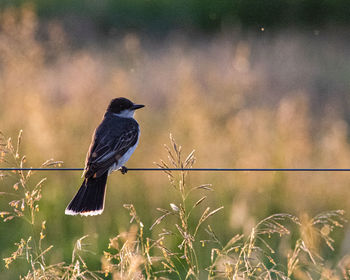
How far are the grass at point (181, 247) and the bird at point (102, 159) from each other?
300mm

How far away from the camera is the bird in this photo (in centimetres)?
491

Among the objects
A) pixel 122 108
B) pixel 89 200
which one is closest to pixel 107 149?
pixel 89 200

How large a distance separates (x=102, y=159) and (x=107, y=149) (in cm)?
14

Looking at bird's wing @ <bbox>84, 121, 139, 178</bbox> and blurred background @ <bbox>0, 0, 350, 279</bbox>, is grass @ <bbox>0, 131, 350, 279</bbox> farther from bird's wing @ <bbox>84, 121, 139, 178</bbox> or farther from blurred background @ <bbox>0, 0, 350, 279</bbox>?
bird's wing @ <bbox>84, 121, 139, 178</bbox>

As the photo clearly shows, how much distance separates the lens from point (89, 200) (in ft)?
16.1

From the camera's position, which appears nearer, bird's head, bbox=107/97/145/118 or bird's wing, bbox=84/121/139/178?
bird's wing, bbox=84/121/139/178

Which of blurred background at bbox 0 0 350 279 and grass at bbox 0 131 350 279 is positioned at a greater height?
blurred background at bbox 0 0 350 279

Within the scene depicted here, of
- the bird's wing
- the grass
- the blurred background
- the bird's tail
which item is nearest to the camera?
the grass

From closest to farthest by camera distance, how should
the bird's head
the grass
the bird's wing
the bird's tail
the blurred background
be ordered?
the grass < the bird's tail < the bird's wing < the blurred background < the bird's head

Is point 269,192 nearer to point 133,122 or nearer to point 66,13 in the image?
point 133,122

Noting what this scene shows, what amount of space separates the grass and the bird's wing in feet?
1.19

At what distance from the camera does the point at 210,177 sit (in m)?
6.16

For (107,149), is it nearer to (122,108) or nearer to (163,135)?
(122,108)

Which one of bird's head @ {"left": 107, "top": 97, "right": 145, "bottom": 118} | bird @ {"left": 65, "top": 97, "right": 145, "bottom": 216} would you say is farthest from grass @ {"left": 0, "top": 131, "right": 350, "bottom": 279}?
bird's head @ {"left": 107, "top": 97, "right": 145, "bottom": 118}
